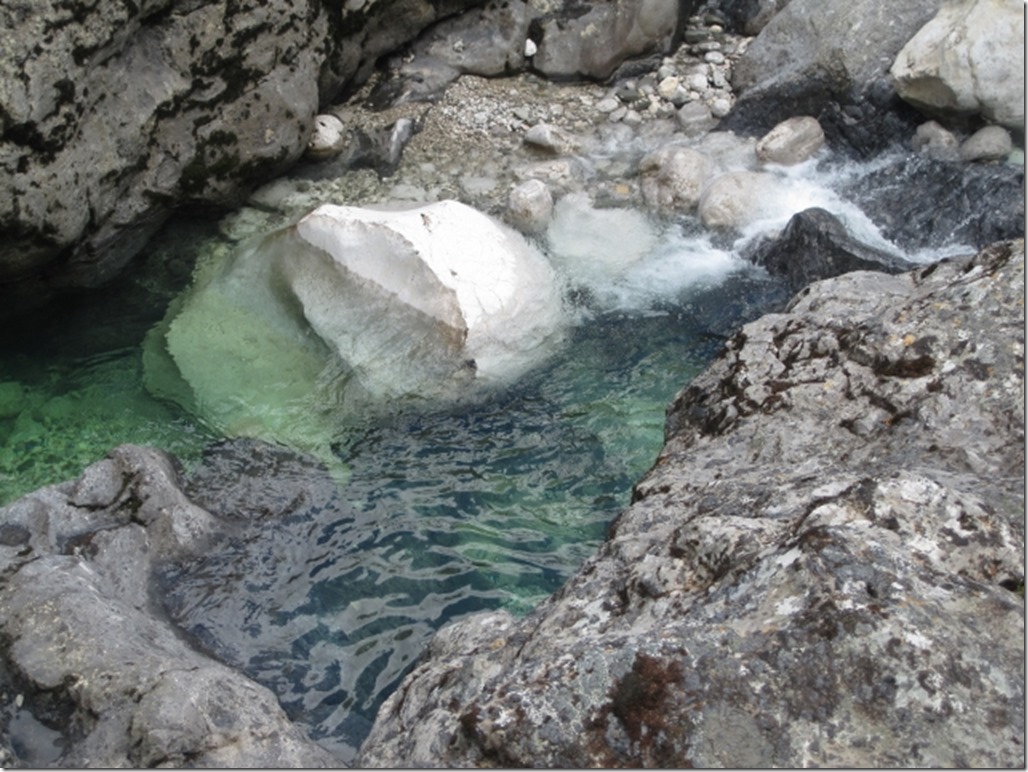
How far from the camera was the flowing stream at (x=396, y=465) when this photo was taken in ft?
Result: 14.9

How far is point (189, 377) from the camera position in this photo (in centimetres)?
636

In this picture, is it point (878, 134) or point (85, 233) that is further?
point (878, 134)

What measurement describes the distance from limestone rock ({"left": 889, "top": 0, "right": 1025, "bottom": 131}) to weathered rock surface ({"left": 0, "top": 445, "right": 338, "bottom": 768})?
20.1 feet

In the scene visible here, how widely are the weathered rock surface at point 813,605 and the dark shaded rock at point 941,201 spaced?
3.67m

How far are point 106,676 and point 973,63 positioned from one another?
22.0 feet

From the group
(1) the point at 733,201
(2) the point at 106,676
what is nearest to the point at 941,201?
(1) the point at 733,201

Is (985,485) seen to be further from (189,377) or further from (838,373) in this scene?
(189,377)

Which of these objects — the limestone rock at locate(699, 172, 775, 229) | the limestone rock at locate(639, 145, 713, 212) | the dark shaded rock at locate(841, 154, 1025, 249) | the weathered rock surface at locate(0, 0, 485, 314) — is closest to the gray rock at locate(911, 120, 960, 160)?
the dark shaded rock at locate(841, 154, 1025, 249)

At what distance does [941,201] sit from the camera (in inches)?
287

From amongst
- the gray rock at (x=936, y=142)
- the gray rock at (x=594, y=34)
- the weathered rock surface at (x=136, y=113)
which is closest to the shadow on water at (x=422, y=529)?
the weathered rock surface at (x=136, y=113)

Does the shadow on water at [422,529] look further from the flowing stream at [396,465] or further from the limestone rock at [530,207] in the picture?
the limestone rock at [530,207]

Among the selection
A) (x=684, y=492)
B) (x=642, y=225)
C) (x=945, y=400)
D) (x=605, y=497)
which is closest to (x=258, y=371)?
(x=605, y=497)

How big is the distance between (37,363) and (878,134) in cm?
602

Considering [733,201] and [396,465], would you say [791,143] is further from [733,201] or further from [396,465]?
[396,465]
